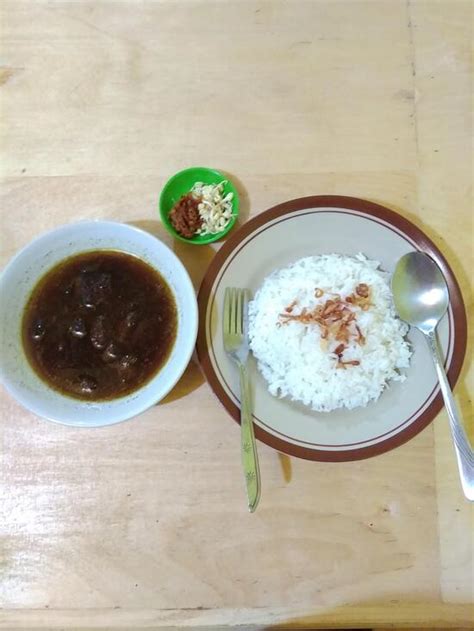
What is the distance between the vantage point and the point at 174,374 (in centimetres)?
141

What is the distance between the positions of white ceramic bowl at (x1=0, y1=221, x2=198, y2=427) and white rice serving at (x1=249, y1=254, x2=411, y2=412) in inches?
8.7

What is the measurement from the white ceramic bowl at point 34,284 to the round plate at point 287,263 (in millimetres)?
90

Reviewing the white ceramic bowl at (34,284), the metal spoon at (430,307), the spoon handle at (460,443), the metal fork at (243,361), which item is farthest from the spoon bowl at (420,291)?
the white ceramic bowl at (34,284)

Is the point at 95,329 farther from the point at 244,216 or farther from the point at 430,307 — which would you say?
the point at 430,307

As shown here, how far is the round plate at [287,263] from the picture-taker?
4.76 ft

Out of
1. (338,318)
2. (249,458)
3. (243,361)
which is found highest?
(338,318)

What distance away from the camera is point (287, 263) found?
5.27 feet

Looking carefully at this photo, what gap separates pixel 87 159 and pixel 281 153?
57cm

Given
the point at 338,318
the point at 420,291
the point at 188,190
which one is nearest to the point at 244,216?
the point at 188,190

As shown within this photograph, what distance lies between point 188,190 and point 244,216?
0.17 meters

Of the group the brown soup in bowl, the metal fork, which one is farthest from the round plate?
the brown soup in bowl

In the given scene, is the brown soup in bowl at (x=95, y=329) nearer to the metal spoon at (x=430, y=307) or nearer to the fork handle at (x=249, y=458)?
the fork handle at (x=249, y=458)

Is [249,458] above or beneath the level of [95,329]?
beneath

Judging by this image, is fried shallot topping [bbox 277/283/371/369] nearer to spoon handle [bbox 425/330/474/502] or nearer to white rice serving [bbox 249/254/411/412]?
white rice serving [bbox 249/254/411/412]
